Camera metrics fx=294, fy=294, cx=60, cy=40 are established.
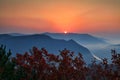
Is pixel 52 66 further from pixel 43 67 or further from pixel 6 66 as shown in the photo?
pixel 6 66

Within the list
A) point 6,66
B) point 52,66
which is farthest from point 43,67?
point 6,66

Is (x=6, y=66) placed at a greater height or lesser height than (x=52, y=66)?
greater

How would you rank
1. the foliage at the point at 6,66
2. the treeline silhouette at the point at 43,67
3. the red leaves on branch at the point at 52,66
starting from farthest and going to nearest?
1. the foliage at the point at 6,66
2. the treeline silhouette at the point at 43,67
3. the red leaves on branch at the point at 52,66

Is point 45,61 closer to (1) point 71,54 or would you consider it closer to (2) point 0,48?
(1) point 71,54

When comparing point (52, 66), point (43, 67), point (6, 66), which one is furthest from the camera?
point (52, 66)

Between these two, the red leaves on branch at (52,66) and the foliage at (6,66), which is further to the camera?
the foliage at (6,66)

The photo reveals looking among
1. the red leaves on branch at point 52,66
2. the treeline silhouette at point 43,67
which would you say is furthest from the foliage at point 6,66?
the red leaves on branch at point 52,66

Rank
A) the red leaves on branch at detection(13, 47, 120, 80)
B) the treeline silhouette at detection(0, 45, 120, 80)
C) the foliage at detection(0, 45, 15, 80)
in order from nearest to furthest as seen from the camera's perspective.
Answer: the red leaves on branch at detection(13, 47, 120, 80)
the treeline silhouette at detection(0, 45, 120, 80)
the foliage at detection(0, 45, 15, 80)

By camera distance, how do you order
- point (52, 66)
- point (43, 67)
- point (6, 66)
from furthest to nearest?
point (52, 66) < point (6, 66) < point (43, 67)

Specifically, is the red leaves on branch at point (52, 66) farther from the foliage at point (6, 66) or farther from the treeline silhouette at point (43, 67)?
the foliage at point (6, 66)

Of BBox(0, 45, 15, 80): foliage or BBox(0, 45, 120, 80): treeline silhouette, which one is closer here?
BBox(0, 45, 120, 80): treeline silhouette

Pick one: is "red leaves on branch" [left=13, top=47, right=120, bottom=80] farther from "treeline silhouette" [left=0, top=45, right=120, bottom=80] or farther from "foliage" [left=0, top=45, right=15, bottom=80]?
"foliage" [left=0, top=45, right=15, bottom=80]

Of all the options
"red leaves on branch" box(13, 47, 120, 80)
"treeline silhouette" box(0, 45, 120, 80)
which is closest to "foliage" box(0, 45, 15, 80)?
"treeline silhouette" box(0, 45, 120, 80)

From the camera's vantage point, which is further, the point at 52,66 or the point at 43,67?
the point at 52,66
